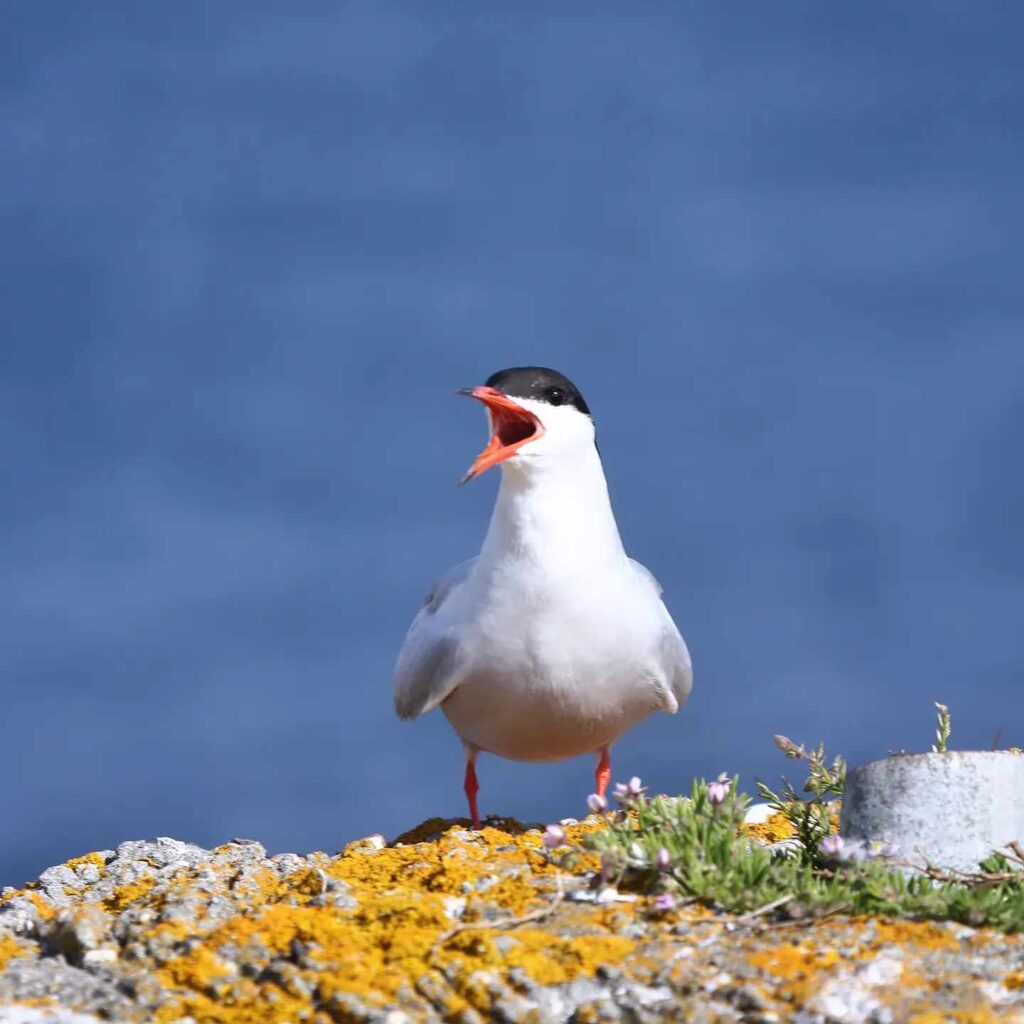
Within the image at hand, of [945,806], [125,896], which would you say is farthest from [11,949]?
[945,806]

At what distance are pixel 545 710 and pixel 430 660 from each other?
0.75m

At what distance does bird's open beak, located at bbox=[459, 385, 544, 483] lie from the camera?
27.0ft

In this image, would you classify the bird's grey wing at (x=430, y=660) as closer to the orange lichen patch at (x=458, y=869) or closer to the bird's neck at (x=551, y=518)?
the bird's neck at (x=551, y=518)

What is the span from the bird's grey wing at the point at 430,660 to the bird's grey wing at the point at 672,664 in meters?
1.19

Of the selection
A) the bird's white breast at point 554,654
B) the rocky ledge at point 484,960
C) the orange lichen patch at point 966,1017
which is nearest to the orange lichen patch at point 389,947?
the rocky ledge at point 484,960

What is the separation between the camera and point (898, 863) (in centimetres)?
522

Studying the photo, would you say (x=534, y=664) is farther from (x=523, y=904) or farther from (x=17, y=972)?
(x=17, y=972)

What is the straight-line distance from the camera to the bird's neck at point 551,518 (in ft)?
27.5

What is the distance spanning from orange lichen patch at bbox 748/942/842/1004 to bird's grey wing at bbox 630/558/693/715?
4174 mm

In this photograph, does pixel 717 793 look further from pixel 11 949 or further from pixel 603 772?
pixel 603 772

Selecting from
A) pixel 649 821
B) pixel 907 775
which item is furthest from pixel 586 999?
pixel 907 775

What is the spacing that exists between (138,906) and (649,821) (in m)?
1.89

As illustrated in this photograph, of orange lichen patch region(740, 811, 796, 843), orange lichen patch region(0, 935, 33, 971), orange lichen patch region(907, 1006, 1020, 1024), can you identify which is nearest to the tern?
orange lichen patch region(740, 811, 796, 843)

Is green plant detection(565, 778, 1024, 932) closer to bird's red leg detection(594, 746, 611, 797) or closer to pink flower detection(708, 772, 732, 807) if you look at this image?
pink flower detection(708, 772, 732, 807)
